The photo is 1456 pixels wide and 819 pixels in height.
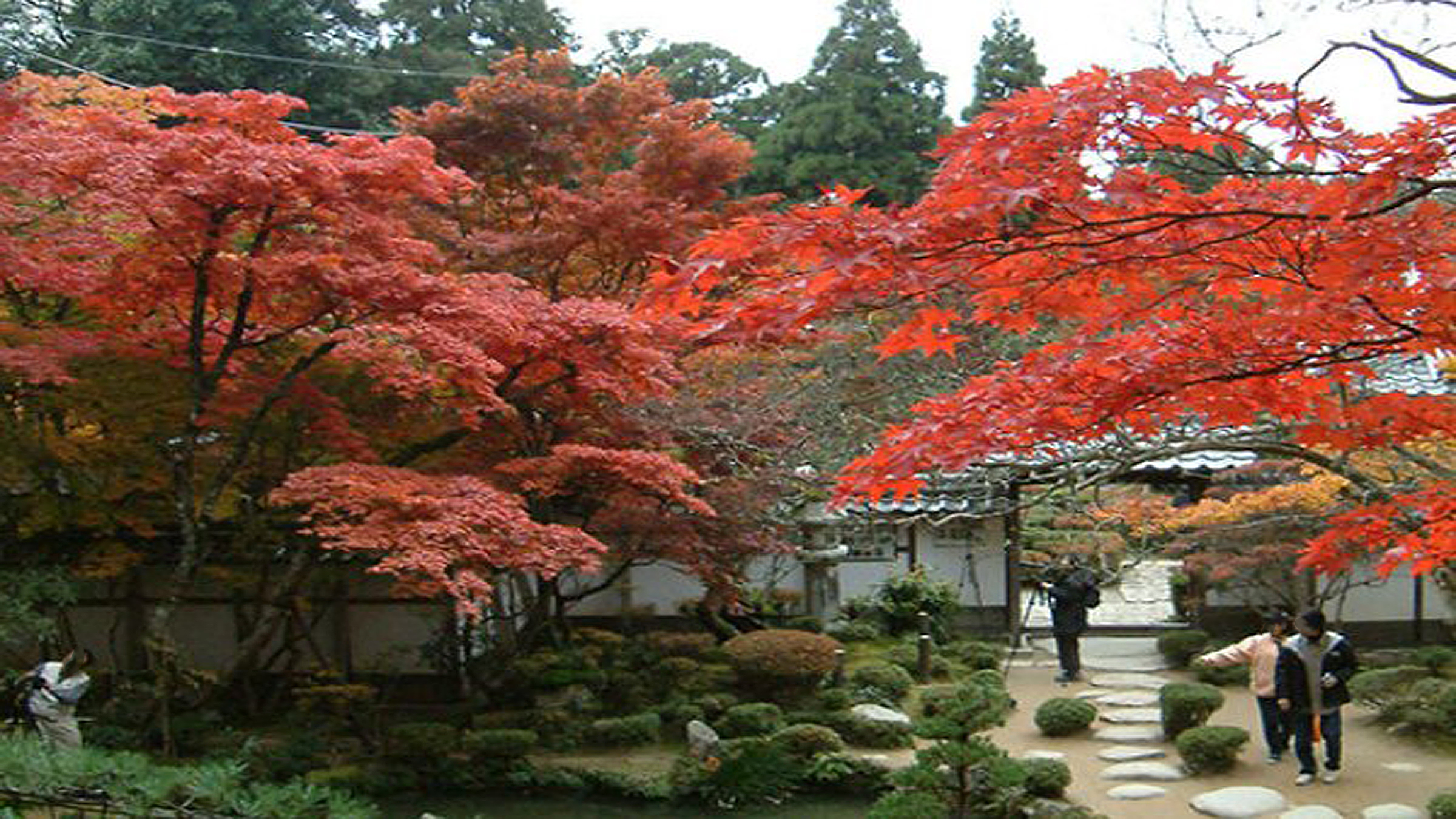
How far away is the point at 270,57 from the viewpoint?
2247 cm

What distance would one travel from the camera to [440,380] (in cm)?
905

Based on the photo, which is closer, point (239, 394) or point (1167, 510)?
point (239, 394)

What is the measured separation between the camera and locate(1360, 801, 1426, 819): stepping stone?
26.2ft

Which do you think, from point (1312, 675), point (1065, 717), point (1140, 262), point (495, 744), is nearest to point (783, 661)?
point (1065, 717)

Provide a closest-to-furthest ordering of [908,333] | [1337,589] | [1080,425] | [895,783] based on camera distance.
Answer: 1. [908,333]
2. [1080,425]
3. [895,783]
4. [1337,589]

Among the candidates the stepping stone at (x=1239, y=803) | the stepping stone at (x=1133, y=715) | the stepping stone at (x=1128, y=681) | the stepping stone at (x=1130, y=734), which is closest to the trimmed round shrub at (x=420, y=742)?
the stepping stone at (x=1130, y=734)

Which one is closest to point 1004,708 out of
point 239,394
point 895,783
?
point 895,783

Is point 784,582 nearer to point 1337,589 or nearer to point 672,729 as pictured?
point 672,729

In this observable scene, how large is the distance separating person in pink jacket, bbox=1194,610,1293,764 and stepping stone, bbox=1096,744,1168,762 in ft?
2.95

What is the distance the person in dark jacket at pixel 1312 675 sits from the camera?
845cm

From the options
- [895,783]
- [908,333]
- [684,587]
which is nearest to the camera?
[908,333]

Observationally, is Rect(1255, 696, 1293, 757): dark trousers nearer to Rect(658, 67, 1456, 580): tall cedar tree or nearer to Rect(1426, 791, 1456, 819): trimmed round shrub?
Rect(1426, 791, 1456, 819): trimmed round shrub

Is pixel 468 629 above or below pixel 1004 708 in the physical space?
above

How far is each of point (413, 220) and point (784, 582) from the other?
22.4 ft
